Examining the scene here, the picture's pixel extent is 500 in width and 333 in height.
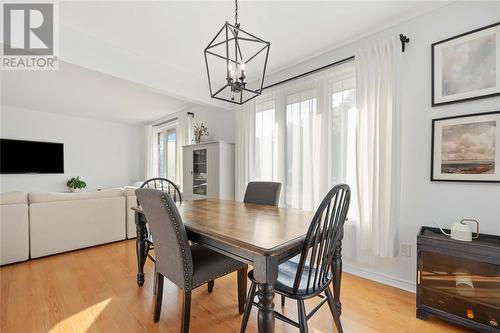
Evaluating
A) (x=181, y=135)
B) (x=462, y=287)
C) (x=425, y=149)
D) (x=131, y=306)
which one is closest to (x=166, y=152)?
(x=181, y=135)

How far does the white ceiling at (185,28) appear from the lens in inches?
75.5

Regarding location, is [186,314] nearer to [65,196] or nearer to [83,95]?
[65,196]

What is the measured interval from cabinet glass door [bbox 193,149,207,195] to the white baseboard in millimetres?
2315

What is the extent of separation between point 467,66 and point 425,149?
681 mm

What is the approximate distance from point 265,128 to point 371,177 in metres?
1.53

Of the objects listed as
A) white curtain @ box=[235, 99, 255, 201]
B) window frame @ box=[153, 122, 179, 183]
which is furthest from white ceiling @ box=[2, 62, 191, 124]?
white curtain @ box=[235, 99, 255, 201]

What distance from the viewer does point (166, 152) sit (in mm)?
5633

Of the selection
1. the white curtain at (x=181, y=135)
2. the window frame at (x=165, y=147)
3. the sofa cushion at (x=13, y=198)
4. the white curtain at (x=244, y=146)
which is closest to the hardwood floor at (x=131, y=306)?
the sofa cushion at (x=13, y=198)

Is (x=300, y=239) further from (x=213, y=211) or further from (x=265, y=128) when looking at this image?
(x=265, y=128)

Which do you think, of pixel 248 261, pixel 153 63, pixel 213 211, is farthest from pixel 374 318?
pixel 153 63

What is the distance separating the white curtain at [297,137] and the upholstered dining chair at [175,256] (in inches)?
56.6

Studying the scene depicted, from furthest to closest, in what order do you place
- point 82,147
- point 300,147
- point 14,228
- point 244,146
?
point 82,147, point 244,146, point 300,147, point 14,228

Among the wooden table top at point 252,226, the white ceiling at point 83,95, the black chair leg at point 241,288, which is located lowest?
the black chair leg at point 241,288

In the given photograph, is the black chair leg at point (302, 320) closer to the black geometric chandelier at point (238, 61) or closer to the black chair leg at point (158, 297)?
the black chair leg at point (158, 297)
